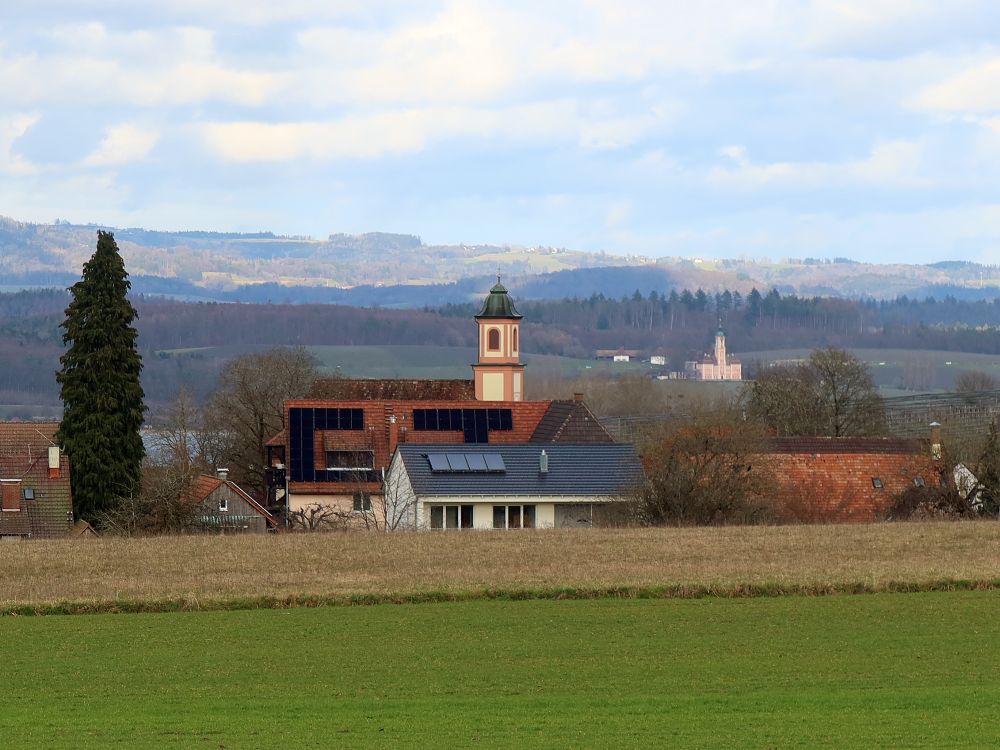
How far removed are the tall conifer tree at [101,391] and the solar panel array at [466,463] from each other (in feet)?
33.6

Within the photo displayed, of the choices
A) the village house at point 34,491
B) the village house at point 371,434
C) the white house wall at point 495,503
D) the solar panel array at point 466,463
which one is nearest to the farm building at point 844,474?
the white house wall at point 495,503

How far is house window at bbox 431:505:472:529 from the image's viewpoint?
64688 millimetres

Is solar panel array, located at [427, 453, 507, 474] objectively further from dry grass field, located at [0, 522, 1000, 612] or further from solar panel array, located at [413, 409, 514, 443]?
dry grass field, located at [0, 522, 1000, 612]

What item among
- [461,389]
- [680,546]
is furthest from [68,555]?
[461,389]

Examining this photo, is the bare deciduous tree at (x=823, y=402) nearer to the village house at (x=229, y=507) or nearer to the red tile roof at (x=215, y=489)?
the red tile roof at (x=215, y=489)

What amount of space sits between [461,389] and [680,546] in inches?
2062

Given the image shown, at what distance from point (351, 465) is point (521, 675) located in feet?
178

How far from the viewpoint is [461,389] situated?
94000mm

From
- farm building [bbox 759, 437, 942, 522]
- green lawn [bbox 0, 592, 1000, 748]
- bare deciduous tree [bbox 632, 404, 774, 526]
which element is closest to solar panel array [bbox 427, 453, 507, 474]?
bare deciduous tree [bbox 632, 404, 774, 526]

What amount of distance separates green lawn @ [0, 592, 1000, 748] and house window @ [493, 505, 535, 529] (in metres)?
31.4

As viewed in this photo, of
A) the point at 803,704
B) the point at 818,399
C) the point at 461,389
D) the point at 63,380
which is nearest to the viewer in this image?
the point at 803,704

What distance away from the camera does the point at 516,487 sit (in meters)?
65.1

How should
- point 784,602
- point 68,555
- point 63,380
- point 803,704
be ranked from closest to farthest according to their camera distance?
point 803,704
point 784,602
point 68,555
point 63,380

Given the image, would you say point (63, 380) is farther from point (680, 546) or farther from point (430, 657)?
point (430, 657)
